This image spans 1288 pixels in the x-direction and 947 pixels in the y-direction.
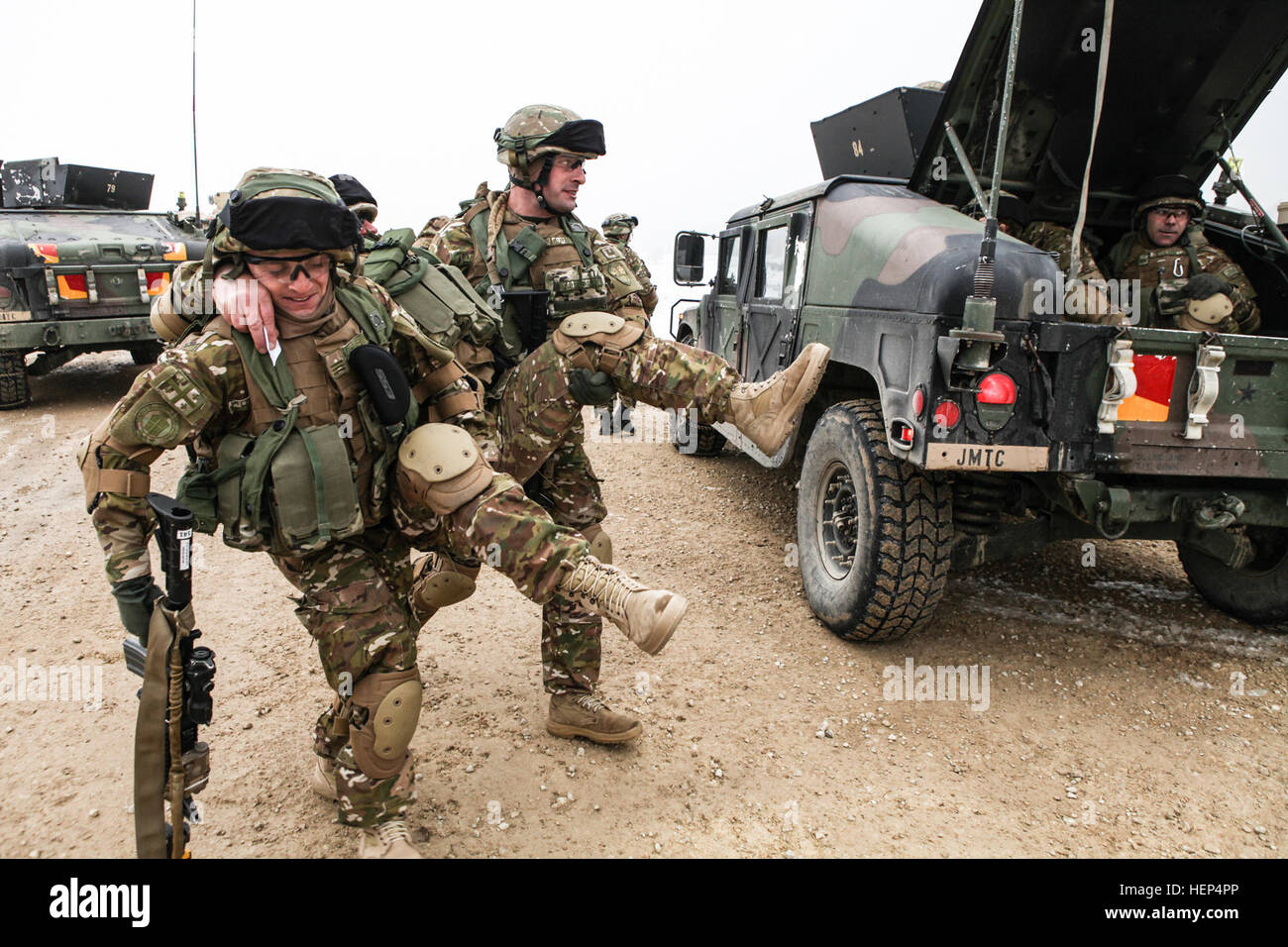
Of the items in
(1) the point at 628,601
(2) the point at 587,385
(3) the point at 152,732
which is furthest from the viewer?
(2) the point at 587,385

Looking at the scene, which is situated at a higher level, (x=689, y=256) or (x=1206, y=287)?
(x=689, y=256)

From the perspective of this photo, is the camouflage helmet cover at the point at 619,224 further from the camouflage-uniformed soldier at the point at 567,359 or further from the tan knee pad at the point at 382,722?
the tan knee pad at the point at 382,722

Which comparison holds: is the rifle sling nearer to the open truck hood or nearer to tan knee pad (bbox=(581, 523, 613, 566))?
tan knee pad (bbox=(581, 523, 613, 566))

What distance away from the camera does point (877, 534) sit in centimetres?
346

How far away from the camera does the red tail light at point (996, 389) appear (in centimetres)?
311

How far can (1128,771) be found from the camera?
9.84 ft

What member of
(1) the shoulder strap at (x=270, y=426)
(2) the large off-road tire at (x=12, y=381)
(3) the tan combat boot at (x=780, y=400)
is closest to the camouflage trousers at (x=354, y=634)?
(1) the shoulder strap at (x=270, y=426)

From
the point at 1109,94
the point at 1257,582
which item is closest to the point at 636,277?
the point at 1109,94

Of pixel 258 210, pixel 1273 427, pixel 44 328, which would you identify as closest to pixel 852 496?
pixel 1273 427

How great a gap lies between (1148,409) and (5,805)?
4258 millimetres

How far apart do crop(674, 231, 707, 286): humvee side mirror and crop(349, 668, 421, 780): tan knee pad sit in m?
4.46

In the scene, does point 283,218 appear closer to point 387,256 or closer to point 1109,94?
point 387,256

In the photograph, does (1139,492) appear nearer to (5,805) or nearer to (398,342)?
(398,342)

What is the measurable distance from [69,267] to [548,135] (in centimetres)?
778
